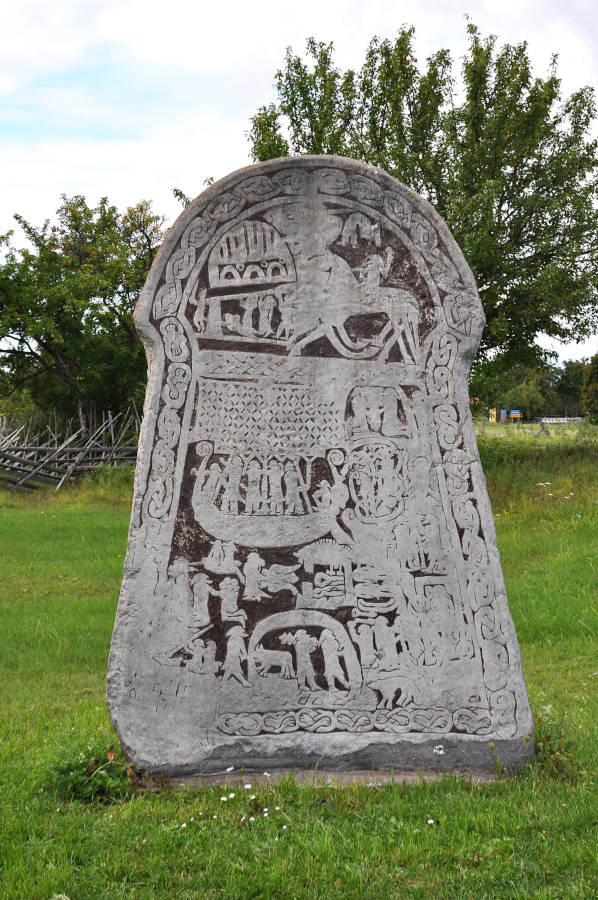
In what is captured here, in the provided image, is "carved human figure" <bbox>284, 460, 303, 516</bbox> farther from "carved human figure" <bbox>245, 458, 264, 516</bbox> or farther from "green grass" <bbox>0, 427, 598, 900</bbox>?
"green grass" <bbox>0, 427, 598, 900</bbox>

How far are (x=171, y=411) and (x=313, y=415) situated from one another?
0.74m

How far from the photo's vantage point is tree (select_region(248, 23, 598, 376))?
1291 centimetres

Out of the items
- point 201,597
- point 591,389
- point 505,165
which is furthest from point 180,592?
point 591,389

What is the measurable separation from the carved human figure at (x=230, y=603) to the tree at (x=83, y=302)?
16.0m

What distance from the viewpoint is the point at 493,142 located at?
13.1 m

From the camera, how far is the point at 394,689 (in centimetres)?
371

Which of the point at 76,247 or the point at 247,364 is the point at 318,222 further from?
the point at 76,247

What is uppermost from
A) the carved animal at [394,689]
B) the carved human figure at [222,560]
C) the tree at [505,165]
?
the tree at [505,165]

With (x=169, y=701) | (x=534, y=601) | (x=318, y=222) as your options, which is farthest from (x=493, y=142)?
(x=169, y=701)

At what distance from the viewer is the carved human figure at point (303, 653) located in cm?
372

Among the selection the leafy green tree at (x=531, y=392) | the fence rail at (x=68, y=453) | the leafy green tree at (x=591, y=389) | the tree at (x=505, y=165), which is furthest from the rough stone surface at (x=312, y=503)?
the leafy green tree at (x=531, y=392)

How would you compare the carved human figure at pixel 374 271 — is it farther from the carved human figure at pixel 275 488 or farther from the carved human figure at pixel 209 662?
the carved human figure at pixel 209 662

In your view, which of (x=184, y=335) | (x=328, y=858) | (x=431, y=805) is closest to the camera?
(x=328, y=858)

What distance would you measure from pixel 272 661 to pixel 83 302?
17116 mm
